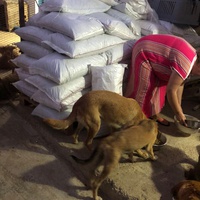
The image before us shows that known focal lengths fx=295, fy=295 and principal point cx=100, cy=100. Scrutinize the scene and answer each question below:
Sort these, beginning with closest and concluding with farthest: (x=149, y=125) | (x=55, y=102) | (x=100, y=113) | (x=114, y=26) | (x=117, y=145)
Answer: (x=117, y=145) → (x=149, y=125) → (x=100, y=113) → (x=55, y=102) → (x=114, y=26)

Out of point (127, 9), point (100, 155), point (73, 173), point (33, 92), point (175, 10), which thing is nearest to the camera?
point (100, 155)

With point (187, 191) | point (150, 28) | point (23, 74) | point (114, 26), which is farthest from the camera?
point (150, 28)

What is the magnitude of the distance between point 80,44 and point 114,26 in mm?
674

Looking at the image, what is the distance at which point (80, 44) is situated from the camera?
13.1 feet

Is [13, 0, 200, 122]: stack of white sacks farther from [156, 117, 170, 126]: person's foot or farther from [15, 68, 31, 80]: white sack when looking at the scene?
[156, 117, 170, 126]: person's foot

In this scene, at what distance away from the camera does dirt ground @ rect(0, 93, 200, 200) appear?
3291 mm

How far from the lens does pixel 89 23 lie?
163 inches

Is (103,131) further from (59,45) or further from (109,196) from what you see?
(59,45)

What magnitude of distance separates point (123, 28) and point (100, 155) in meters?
2.25

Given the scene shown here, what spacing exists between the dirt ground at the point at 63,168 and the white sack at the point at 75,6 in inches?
66.4

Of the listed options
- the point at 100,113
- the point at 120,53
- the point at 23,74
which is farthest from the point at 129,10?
the point at 100,113

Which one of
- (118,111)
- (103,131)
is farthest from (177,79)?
(103,131)

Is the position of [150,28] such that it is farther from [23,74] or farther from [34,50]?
[23,74]

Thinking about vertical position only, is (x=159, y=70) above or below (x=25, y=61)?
above
